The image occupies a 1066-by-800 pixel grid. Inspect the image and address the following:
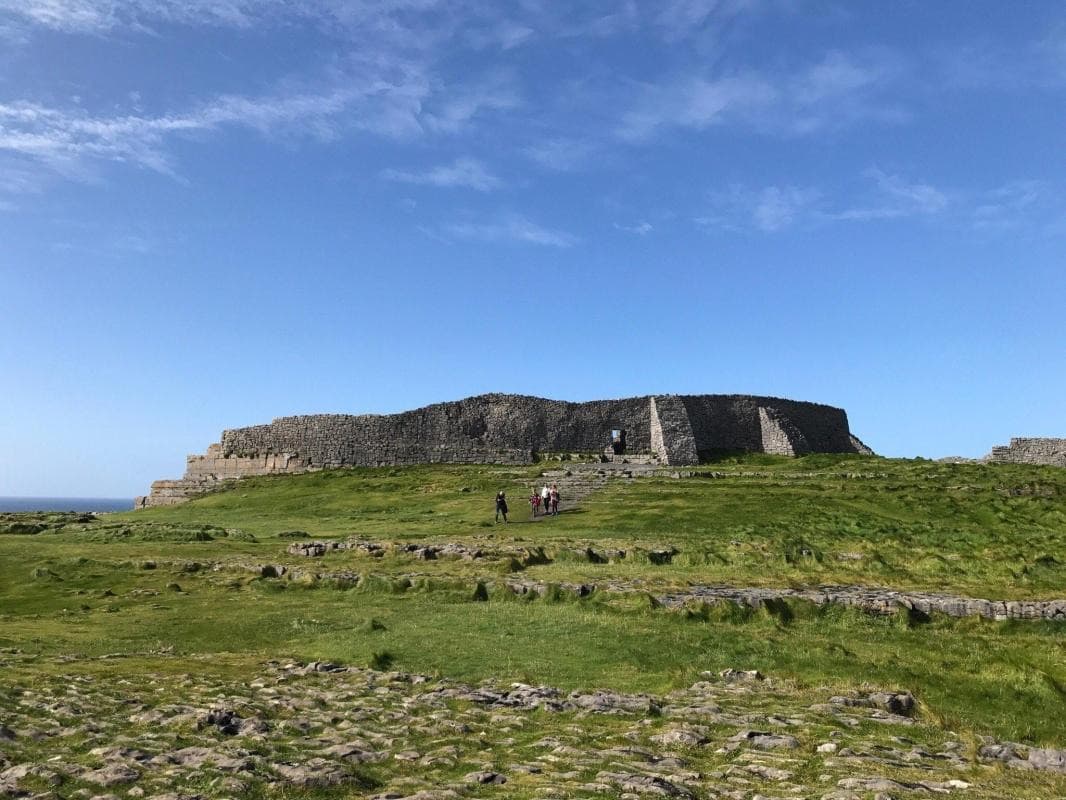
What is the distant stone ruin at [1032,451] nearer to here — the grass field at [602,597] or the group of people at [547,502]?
the grass field at [602,597]

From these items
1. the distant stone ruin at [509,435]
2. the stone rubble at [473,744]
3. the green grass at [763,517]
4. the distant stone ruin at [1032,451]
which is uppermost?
the distant stone ruin at [509,435]

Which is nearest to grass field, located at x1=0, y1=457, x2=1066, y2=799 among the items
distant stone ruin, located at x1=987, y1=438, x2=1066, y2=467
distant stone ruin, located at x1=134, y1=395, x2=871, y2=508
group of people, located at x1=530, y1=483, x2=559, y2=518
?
group of people, located at x1=530, y1=483, x2=559, y2=518

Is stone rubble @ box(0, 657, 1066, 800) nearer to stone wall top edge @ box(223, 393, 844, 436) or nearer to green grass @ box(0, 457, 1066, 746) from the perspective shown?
green grass @ box(0, 457, 1066, 746)

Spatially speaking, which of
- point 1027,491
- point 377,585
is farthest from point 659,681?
point 1027,491

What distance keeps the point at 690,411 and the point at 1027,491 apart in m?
28.1

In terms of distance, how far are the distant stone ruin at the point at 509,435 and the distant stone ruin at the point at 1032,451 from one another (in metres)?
13.8

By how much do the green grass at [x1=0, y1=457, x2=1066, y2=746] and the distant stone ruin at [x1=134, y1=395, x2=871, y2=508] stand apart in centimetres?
2058

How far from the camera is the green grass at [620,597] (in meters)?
12.5

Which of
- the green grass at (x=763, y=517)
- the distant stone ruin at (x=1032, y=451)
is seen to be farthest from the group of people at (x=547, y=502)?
the distant stone ruin at (x=1032, y=451)

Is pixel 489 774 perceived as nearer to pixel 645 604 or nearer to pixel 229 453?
pixel 645 604

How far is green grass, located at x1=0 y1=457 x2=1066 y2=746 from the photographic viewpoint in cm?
1252

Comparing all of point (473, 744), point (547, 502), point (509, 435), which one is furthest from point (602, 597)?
point (509, 435)

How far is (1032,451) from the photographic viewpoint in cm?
6138

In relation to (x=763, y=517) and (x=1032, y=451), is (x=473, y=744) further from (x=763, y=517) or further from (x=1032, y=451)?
(x=1032, y=451)
